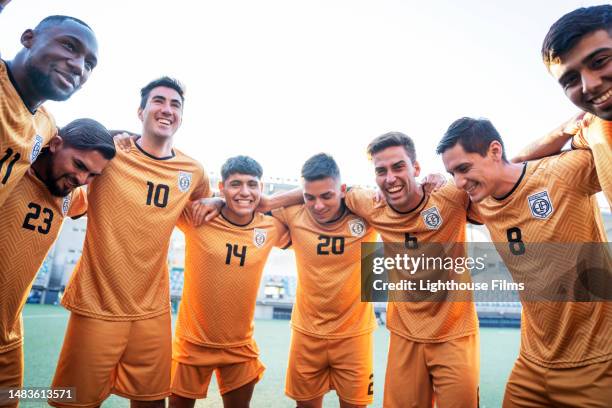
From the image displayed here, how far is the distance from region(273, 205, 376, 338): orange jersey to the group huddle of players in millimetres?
14

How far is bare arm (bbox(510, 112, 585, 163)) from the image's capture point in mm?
2213

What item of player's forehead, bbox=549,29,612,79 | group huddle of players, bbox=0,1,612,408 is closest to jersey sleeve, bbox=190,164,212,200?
group huddle of players, bbox=0,1,612,408

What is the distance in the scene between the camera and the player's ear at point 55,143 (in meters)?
2.36

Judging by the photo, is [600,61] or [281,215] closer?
[600,61]

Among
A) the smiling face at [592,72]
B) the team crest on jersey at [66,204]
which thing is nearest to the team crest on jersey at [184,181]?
the team crest on jersey at [66,204]

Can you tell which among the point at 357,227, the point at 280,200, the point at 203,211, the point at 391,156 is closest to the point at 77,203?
the point at 203,211

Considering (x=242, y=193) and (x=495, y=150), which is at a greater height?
(x=495, y=150)

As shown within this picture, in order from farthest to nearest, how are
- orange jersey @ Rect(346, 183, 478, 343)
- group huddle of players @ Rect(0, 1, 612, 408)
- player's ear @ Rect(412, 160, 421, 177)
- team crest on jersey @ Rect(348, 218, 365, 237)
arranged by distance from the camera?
team crest on jersey @ Rect(348, 218, 365, 237), player's ear @ Rect(412, 160, 421, 177), orange jersey @ Rect(346, 183, 478, 343), group huddle of players @ Rect(0, 1, 612, 408)

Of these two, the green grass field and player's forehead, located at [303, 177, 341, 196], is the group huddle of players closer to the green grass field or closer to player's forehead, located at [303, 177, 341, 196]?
player's forehead, located at [303, 177, 341, 196]

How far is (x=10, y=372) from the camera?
90.3 inches

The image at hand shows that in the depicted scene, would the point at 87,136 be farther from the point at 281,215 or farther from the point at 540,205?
the point at 540,205

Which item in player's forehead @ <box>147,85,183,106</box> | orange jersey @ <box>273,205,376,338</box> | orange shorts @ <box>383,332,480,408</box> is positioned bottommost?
orange shorts @ <box>383,332,480,408</box>

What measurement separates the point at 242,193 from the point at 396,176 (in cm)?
137

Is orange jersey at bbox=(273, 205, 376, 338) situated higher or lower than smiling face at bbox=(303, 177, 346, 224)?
lower
